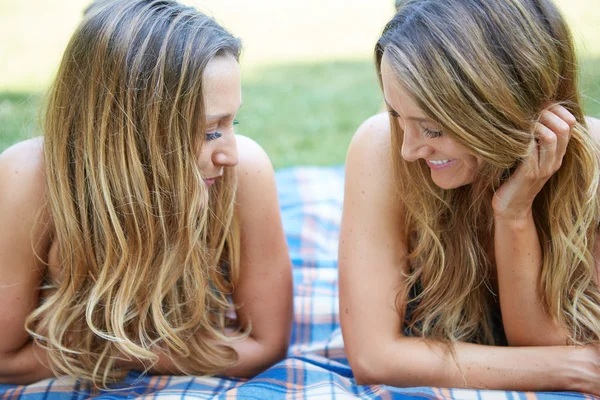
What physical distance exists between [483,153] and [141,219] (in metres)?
1.05

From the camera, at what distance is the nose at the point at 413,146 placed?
2.16 meters

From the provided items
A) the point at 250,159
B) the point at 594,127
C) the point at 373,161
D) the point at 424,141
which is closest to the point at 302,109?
the point at 250,159

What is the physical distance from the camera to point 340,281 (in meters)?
2.54

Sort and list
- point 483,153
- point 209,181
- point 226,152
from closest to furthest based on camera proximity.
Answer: point 483,153, point 226,152, point 209,181

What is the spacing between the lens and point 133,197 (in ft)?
7.60

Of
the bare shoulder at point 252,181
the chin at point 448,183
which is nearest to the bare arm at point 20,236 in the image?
the bare shoulder at point 252,181

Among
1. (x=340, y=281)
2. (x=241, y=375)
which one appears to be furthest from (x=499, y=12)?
(x=241, y=375)

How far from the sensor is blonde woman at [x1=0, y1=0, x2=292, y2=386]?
2.24 meters

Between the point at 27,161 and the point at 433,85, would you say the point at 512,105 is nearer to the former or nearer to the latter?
the point at 433,85

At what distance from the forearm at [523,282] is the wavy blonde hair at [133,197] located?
2.88 feet

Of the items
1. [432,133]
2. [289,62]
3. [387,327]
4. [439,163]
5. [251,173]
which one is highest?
[432,133]

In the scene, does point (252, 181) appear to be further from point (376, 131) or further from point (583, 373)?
point (583, 373)

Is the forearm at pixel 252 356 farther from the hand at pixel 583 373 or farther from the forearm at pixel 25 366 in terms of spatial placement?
the hand at pixel 583 373

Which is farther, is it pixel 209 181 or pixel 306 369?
pixel 306 369
